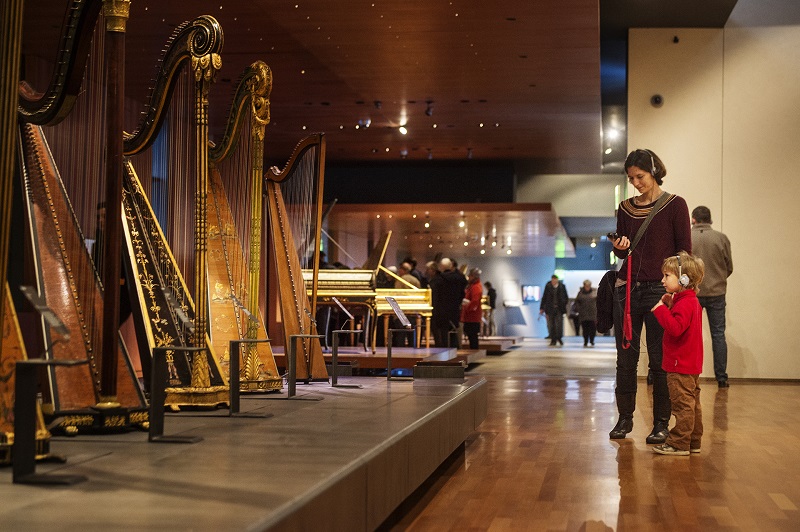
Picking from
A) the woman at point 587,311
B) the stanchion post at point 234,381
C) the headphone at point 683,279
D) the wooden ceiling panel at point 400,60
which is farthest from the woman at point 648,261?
the woman at point 587,311

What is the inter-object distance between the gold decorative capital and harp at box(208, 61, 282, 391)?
174 centimetres

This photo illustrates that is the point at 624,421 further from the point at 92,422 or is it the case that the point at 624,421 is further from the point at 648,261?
the point at 92,422

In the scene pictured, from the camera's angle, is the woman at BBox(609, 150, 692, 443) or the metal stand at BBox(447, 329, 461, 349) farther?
the metal stand at BBox(447, 329, 461, 349)

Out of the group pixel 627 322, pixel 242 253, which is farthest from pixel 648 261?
pixel 242 253

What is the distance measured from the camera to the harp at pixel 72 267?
3.51 meters

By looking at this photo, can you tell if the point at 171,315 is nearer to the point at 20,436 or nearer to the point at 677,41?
the point at 20,436

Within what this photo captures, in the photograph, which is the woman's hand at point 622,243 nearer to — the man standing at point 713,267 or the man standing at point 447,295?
the man standing at point 713,267

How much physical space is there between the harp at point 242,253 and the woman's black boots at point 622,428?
1.87 m

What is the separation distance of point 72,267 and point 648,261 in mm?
2823

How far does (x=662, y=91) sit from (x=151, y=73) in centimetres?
559

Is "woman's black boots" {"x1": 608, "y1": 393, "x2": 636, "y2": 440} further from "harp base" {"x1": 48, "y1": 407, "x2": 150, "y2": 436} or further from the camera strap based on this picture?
"harp base" {"x1": 48, "y1": 407, "x2": 150, "y2": 436}

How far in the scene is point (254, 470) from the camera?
291cm

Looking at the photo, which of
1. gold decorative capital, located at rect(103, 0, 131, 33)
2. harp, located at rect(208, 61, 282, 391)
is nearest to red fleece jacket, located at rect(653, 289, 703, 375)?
harp, located at rect(208, 61, 282, 391)

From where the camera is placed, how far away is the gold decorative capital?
3.81 metres
